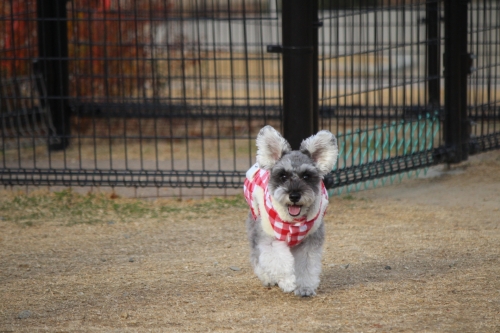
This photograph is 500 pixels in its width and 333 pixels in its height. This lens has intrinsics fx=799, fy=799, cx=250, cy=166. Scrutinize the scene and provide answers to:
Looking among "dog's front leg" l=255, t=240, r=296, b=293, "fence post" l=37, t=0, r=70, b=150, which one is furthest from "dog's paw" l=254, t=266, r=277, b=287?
"fence post" l=37, t=0, r=70, b=150

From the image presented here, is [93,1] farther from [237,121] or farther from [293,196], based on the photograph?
[293,196]

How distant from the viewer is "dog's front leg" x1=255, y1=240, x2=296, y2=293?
4535mm

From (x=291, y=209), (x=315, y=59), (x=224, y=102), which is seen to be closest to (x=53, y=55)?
(x=224, y=102)

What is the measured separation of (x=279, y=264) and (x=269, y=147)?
675mm

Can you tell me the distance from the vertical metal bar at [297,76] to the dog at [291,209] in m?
1.87

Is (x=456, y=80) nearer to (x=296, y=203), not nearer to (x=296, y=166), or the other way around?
(x=296, y=166)

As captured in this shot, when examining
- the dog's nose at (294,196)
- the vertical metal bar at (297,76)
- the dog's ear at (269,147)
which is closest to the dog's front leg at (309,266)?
the dog's nose at (294,196)

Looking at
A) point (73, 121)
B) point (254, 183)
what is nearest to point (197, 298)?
point (254, 183)

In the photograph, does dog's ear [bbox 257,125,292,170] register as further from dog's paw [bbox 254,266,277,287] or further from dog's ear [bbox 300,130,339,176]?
dog's paw [bbox 254,266,277,287]

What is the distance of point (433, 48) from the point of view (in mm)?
8227

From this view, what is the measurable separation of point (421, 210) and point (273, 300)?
2698 mm

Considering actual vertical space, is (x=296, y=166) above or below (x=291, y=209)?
above

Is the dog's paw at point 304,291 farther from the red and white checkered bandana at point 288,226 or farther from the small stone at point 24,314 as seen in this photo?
the small stone at point 24,314

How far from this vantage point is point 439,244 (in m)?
5.95
